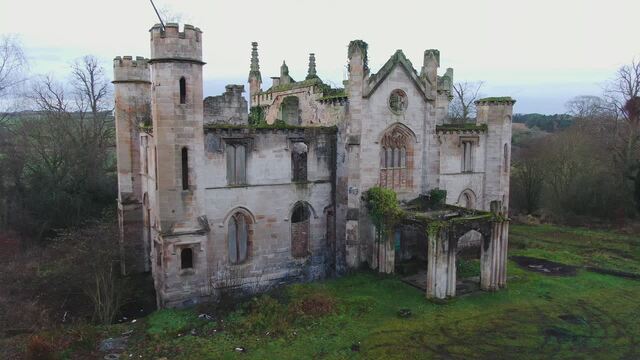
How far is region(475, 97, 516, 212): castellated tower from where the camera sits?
28.0 metres

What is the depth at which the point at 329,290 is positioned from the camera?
69.9 ft

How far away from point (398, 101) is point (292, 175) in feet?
20.6

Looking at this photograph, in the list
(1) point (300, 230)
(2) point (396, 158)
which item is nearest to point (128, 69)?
(1) point (300, 230)

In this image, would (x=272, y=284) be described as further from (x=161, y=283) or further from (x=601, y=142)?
(x=601, y=142)

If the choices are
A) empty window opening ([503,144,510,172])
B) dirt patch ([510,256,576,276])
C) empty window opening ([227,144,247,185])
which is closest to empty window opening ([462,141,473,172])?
empty window opening ([503,144,510,172])

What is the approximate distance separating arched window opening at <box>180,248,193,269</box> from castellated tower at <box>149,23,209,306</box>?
0.04 meters

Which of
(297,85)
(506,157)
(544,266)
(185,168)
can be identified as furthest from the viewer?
(506,157)

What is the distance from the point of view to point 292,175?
23.5m

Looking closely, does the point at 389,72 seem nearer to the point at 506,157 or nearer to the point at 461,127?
the point at 461,127

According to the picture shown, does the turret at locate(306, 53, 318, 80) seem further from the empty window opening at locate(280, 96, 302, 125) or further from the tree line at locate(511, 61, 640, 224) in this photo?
the tree line at locate(511, 61, 640, 224)

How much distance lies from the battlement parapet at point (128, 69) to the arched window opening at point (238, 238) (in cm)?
890

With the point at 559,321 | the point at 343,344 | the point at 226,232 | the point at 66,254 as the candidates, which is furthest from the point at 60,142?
the point at 559,321

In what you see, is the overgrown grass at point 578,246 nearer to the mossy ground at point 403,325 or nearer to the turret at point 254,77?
the mossy ground at point 403,325

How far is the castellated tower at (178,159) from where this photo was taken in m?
19.3
